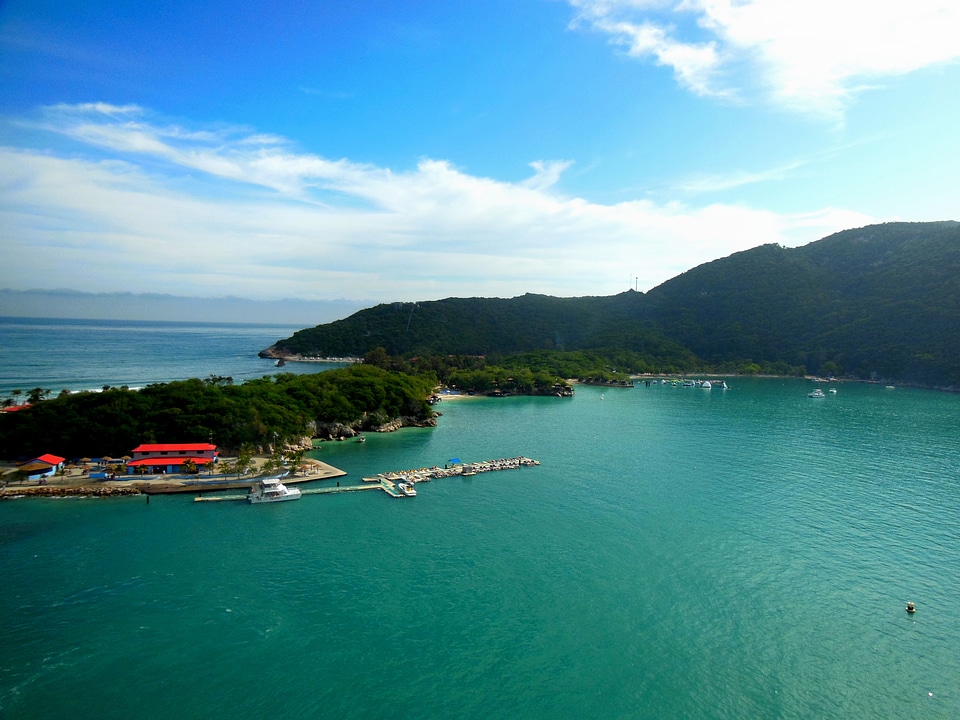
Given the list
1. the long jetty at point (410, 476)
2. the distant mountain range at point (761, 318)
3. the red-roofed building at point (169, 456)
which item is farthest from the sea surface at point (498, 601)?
the distant mountain range at point (761, 318)

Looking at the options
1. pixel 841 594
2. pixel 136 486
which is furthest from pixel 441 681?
pixel 136 486

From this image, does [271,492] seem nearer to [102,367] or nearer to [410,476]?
[410,476]

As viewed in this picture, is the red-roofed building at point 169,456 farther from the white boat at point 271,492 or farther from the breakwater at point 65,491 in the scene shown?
the white boat at point 271,492

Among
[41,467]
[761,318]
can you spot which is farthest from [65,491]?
[761,318]

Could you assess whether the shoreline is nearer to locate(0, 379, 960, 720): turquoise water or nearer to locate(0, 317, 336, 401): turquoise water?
locate(0, 379, 960, 720): turquoise water

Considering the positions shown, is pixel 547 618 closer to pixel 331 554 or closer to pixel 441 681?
pixel 441 681

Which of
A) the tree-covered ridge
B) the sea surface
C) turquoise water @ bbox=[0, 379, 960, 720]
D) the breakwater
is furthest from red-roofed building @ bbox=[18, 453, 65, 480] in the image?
turquoise water @ bbox=[0, 379, 960, 720]

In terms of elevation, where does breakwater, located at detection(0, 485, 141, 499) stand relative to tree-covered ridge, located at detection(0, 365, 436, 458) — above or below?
below
